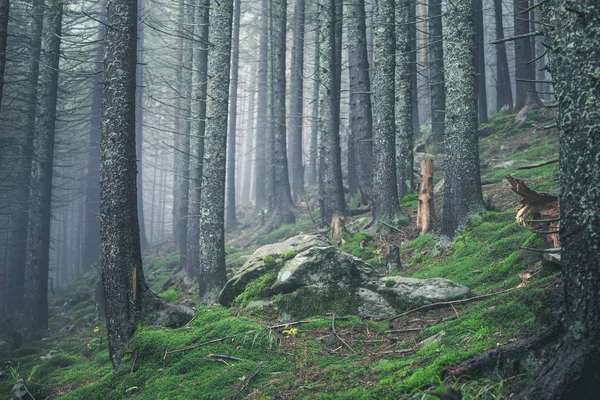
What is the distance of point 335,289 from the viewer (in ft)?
21.9

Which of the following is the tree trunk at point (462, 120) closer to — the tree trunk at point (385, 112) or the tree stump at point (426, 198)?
the tree stump at point (426, 198)

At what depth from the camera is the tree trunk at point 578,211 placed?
9.71 feet

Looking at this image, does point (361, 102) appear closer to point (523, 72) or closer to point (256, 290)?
point (523, 72)

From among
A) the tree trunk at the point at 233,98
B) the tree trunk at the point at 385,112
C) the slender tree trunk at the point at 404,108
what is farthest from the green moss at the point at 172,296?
the tree trunk at the point at 233,98

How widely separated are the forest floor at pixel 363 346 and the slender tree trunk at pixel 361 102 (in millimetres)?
4890

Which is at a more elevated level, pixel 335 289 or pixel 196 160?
pixel 196 160

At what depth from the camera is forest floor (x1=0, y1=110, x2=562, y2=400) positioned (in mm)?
3883

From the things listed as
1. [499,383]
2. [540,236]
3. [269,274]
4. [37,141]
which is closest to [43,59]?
[37,141]

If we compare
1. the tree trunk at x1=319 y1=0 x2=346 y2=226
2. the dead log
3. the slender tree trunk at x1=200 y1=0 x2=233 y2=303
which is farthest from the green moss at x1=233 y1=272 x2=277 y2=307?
the tree trunk at x1=319 y1=0 x2=346 y2=226

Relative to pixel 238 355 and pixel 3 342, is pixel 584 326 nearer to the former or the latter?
pixel 238 355

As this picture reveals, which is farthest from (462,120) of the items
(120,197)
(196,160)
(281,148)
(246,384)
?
(281,148)

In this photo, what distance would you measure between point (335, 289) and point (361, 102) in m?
8.71

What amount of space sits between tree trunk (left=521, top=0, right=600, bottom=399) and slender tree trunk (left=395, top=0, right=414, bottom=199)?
32.4 ft

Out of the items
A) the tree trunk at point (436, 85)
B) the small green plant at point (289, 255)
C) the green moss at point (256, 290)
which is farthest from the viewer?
the tree trunk at point (436, 85)
